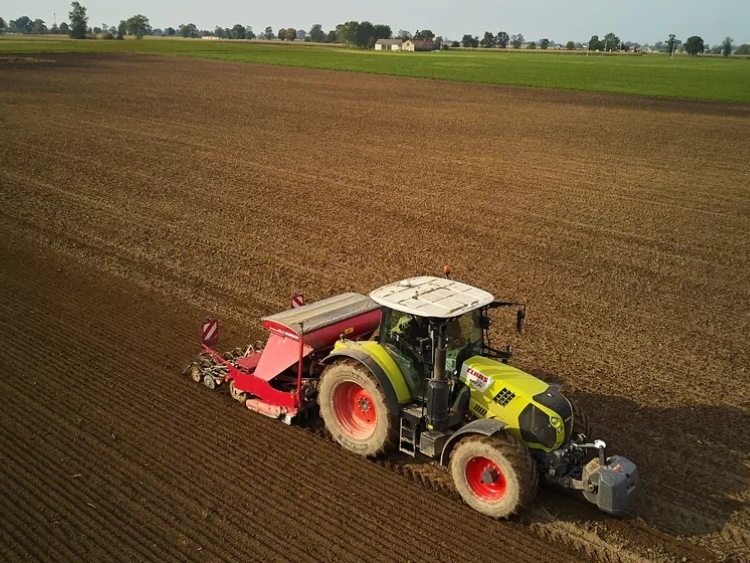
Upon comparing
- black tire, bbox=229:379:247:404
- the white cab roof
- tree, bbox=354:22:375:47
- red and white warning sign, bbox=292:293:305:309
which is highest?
tree, bbox=354:22:375:47

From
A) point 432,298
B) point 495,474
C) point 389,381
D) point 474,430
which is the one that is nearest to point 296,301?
point 389,381

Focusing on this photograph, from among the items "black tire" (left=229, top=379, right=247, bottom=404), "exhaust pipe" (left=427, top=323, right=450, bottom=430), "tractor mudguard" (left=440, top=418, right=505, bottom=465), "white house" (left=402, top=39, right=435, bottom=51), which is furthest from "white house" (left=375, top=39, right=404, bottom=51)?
"tractor mudguard" (left=440, top=418, right=505, bottom=465)

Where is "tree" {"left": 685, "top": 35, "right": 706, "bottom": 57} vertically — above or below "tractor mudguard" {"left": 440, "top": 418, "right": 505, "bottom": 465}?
above

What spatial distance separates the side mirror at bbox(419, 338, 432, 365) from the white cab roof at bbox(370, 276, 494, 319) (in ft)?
0.98

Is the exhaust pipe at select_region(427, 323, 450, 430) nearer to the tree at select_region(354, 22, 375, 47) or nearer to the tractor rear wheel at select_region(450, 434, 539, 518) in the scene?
the tractor rear wheel at select_region(450, 434, 539, 518)

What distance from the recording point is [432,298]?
780 centimetres

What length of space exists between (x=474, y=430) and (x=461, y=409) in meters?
0.59

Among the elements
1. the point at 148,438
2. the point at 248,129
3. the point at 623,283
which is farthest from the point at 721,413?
the point at 248,129

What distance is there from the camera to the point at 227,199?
65.8 feet

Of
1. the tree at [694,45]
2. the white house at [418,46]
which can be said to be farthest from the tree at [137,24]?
the tree at [694,45]

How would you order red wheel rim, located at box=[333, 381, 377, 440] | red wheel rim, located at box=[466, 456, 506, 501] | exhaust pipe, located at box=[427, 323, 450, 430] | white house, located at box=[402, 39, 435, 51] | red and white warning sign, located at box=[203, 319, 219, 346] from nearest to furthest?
1. red wheel rim, located at box=[466, 456, 506, 501]
2. exhaust pipe, located at box=[427, 323, 450, 430]
3. red wheel rim, located at box=[333, 381, 377, 440]
4. red and white warning sign, located at box=[203, 319, 219, 346]
5. white house, located at box=[402, 39, 435, 51]

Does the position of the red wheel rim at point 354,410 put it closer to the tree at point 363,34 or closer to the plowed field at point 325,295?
the plowed field at point 325,295

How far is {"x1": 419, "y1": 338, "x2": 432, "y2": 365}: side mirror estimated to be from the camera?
743 cm

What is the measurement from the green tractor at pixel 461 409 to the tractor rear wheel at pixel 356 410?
0.01m
